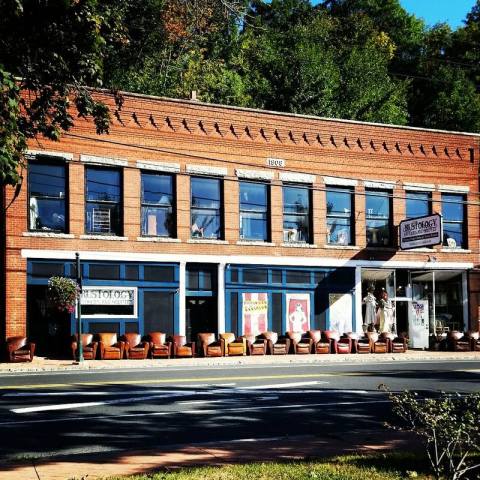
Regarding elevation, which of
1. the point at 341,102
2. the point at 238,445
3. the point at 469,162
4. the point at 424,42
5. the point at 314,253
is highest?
the point at 424,42

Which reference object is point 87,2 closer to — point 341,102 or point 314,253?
point 314,253

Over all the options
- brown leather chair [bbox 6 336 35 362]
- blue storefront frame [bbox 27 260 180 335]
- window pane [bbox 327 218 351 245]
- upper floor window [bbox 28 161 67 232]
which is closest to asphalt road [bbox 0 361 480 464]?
brown leather chair [bbox 6 336 35 362]

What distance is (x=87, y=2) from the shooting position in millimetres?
9773

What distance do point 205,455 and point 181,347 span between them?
641 inches

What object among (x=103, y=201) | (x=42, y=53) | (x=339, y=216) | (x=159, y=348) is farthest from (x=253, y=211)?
(x=42, y=53)

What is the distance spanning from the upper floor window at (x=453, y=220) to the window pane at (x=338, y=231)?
490cm

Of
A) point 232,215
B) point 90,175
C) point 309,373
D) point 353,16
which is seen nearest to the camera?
point 309,373

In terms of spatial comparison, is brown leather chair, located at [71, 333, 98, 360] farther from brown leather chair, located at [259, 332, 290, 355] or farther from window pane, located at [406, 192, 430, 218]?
window pane, located at [406, 192, 430, 218]

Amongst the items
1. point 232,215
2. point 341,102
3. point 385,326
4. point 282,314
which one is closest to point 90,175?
point 232,215

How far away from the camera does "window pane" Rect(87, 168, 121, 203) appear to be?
25.8 m

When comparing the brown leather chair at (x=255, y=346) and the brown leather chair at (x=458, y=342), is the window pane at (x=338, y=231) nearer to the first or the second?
the brown leather chair at (x=458, y=342)

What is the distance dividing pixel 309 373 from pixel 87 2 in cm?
1174

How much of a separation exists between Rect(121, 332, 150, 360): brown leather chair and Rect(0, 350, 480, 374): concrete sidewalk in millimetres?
563

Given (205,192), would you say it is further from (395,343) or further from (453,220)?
(453,220)
